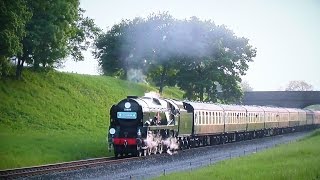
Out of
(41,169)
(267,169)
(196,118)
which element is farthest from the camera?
(196,118)

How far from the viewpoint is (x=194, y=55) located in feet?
187

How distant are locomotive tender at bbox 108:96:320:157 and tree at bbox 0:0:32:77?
31.8 feet

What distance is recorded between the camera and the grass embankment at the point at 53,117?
23875 mm

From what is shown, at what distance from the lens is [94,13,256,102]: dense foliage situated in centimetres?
5712

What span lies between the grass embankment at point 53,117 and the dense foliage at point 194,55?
725cm

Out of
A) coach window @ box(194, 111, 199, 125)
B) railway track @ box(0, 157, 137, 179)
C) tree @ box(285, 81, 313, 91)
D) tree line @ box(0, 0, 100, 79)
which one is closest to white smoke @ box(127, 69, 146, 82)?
tree line @ box(0, 0, 100, 79)

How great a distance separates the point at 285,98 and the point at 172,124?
222 feet

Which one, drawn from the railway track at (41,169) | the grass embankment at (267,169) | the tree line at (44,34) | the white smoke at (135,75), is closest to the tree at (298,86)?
the white smoke at (135,75)

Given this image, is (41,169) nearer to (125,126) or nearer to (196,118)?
(125,126)

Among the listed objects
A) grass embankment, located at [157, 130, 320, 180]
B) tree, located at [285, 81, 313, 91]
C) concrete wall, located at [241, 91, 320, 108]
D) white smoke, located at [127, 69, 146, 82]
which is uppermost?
tree, located at [285, 81, 313, 91]

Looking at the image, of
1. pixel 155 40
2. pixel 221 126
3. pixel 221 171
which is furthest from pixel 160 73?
pixel 221 171

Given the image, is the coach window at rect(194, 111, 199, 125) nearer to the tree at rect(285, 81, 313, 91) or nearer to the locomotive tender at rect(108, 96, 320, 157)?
the locomotive tender at rect(108, 96, 320, 157)

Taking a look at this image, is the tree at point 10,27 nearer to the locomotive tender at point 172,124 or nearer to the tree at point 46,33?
the tree at point 46,33

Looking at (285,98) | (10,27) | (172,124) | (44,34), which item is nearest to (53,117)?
(44,34)
